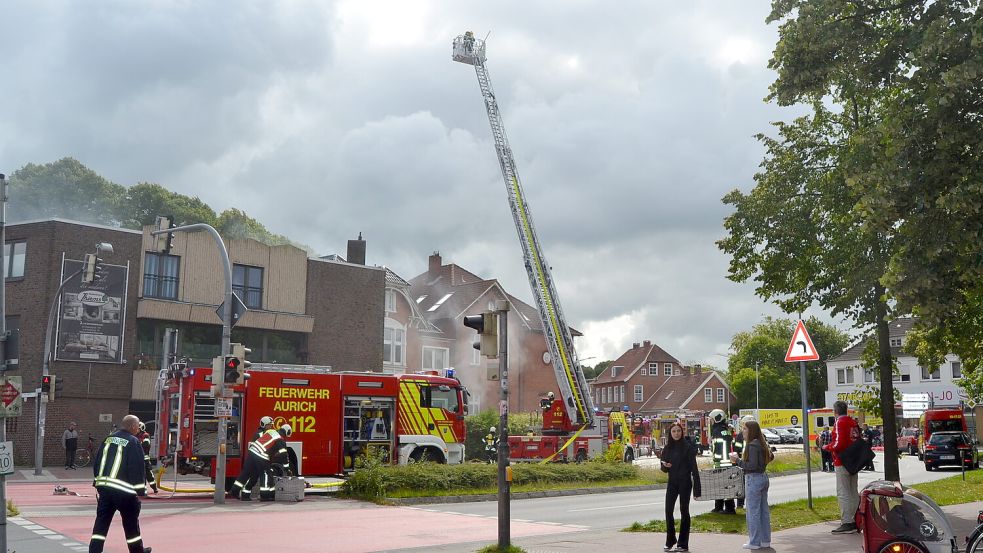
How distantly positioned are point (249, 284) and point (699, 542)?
3235cm

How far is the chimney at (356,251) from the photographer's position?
4938 centimetres

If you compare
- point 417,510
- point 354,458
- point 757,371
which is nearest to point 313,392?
point 354,458

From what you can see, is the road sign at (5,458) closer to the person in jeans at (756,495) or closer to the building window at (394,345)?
the person in jeans at (756,495)

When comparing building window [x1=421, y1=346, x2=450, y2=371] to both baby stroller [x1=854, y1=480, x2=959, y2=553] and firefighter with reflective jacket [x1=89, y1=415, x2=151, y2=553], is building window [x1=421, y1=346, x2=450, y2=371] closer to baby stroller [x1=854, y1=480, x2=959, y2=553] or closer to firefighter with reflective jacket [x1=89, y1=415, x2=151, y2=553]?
firefighter with reflective jacket [x1=89, y1=415, x2=151, y2=553]

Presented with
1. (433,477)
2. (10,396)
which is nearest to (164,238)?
(433,477)

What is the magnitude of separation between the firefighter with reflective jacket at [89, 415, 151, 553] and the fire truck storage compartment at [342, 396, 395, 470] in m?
12.7

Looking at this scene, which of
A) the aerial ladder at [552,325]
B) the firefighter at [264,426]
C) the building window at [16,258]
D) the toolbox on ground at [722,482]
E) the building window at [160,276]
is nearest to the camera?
the toolbox on ground at [722,482]

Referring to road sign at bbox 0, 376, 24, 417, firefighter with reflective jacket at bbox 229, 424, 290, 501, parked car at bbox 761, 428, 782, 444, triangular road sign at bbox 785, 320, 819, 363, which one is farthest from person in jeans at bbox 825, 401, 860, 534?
parked car at bbox 761, 428, 782, 444

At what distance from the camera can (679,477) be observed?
37.6 ft

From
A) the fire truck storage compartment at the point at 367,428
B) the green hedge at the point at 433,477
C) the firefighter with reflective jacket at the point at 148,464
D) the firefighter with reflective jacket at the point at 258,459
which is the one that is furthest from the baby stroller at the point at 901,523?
the fire truck storage compartment at the point at 367,428

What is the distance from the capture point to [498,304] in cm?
1151

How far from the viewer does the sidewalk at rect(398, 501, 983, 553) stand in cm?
1127

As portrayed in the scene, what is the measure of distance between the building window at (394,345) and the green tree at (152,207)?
21665 mm

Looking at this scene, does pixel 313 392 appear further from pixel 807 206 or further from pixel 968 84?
pixel 968 84
